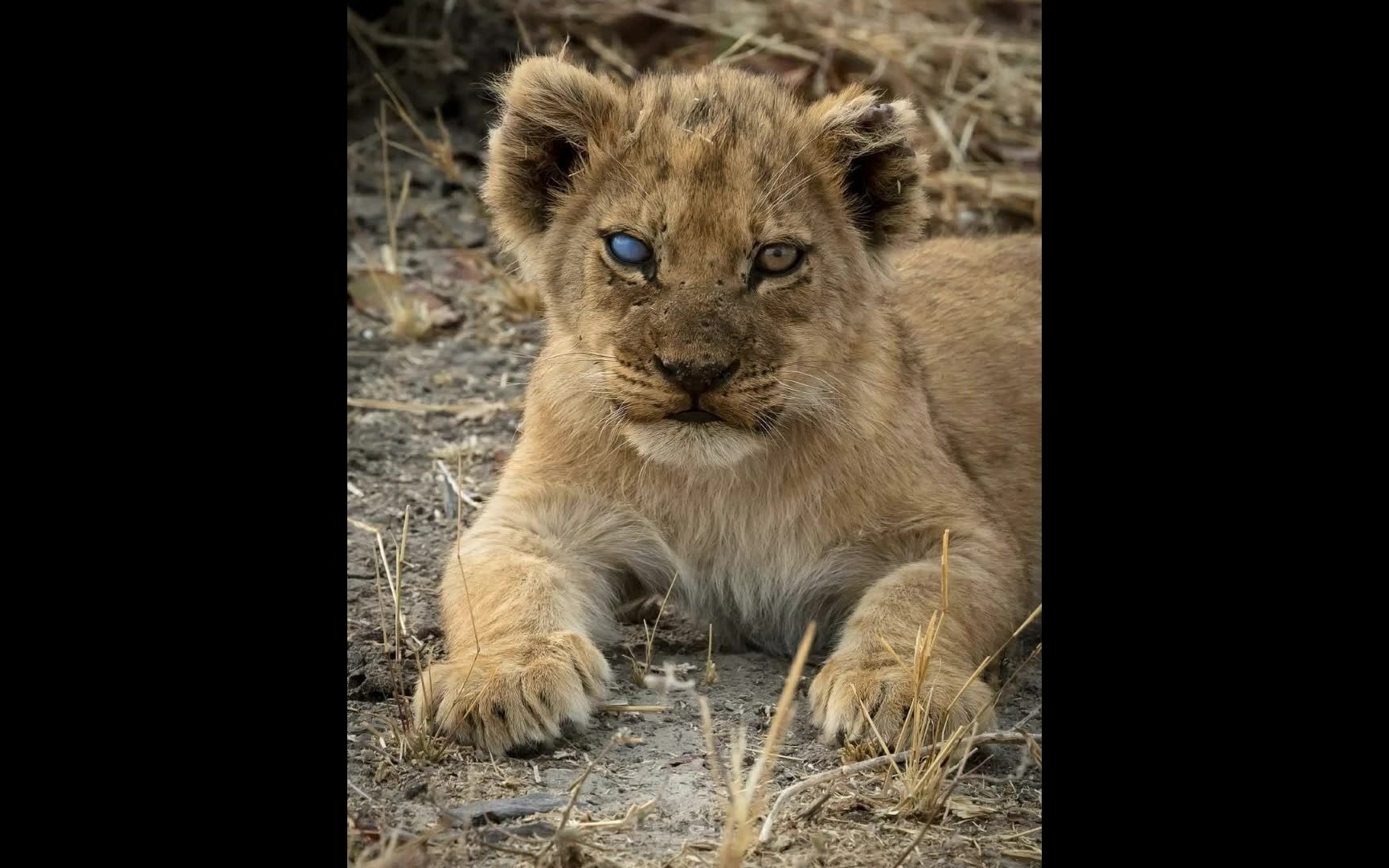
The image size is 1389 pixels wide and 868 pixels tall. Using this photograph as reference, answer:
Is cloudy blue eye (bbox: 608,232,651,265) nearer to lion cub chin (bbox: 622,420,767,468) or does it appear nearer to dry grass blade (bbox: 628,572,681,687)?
lion cub chin (bbox: 622,420,767,468)

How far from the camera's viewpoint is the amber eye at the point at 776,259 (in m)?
4.30

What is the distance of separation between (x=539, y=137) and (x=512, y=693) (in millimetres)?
1729

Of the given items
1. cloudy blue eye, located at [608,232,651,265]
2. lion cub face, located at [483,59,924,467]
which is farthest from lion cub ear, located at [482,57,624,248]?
cloudy blue eye, located at [608,232,651,265]

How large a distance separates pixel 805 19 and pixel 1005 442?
14.6 ft

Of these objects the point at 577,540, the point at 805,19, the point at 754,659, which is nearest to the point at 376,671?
the point at 577,540

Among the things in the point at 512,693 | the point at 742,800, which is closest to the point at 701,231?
the point at 512,693

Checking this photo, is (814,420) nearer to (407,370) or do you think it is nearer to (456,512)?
(456,512)

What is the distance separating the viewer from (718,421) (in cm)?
415

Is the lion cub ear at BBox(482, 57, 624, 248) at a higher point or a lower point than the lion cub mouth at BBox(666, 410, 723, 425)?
higher

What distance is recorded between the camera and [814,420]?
15.0 ft

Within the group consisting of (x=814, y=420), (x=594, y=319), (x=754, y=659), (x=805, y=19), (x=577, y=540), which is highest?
(x=805, y=19)

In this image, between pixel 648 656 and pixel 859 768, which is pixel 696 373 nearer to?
pixel 648 656

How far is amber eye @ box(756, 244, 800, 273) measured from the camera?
4301 millimetres

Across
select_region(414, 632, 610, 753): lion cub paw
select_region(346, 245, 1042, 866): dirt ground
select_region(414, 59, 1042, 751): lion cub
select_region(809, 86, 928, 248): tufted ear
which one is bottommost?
select_region(346, 245, 1042, 866): dirt ground
